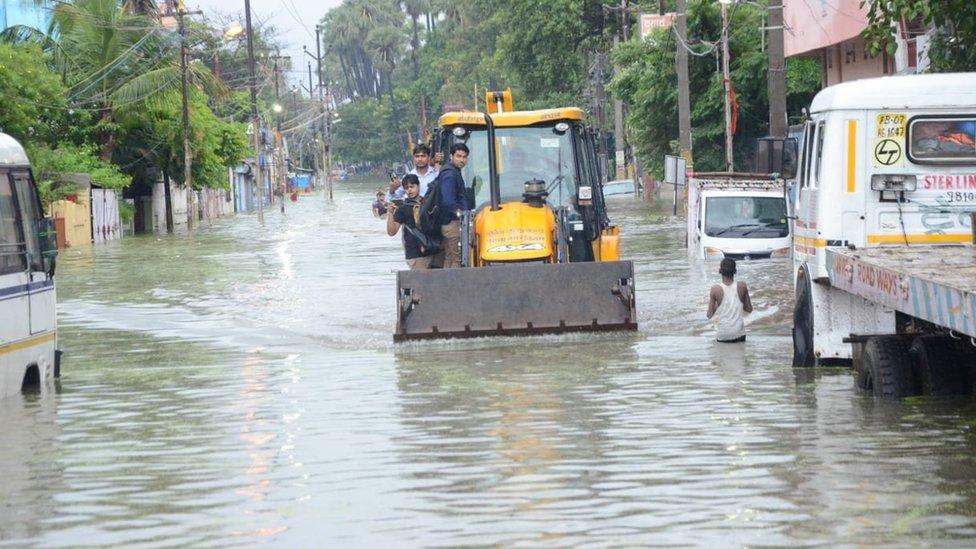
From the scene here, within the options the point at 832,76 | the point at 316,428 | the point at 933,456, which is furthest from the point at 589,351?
the point at 832,76

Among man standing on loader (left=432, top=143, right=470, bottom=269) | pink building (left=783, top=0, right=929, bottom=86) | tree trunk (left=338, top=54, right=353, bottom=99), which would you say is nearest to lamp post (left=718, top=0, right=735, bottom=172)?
pink building (left=783, top=0, right=929, bottom=86)

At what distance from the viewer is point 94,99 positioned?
180 ft

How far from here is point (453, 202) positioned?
62.7 feet

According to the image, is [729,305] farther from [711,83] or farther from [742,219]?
[711,83]

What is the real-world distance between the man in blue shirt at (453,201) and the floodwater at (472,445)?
1.34 meters

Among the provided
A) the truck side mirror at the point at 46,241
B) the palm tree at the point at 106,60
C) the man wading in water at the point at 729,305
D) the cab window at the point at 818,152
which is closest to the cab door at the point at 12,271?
the truck side mirror at the point at 46,241

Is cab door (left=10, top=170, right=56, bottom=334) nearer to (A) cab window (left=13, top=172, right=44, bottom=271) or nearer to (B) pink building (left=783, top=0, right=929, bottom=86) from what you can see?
(A) cab window (left=13, top=172, right=44, bottom=271)

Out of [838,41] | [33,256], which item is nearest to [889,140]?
[33,256]

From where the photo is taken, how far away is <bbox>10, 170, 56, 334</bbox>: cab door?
14633 mm

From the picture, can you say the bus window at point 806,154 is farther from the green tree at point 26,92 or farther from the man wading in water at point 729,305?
the green tree at point 26,92

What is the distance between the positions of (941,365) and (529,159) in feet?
27.8

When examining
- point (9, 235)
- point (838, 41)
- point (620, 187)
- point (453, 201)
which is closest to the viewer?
point (9, 235)

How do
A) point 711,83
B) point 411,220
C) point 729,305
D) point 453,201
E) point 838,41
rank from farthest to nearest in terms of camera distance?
point 711,83 < point 838,41 < point 411,220 < point 453,201 < point 729,305

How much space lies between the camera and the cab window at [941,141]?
13.8 meters
